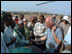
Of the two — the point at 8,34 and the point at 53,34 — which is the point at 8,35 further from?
the point at 53,34

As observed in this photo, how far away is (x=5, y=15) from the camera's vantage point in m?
3.94

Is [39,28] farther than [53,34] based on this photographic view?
Yes

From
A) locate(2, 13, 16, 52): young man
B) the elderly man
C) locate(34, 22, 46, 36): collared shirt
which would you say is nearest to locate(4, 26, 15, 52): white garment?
locate(2, 13, 16, 52): young man

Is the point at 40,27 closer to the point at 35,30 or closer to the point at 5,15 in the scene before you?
the point at 35,30

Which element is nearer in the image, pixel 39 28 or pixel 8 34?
pixel 8 34

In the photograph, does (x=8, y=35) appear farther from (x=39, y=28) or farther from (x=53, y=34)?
(x=39, y=28)

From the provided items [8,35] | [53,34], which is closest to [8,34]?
[8,35]

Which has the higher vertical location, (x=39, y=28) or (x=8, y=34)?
(x=8, y=34)

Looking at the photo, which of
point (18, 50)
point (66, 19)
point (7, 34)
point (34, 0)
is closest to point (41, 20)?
point (66, 19)

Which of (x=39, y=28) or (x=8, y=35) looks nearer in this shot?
(x=8, y=35)

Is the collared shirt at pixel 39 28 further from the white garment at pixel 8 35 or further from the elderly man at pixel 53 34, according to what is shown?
the white garment at pixel 8 35

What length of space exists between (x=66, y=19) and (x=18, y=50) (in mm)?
3660

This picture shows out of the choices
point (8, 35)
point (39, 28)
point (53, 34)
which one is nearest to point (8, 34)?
point (8, 35)

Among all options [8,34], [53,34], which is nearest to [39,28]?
[53,34]
